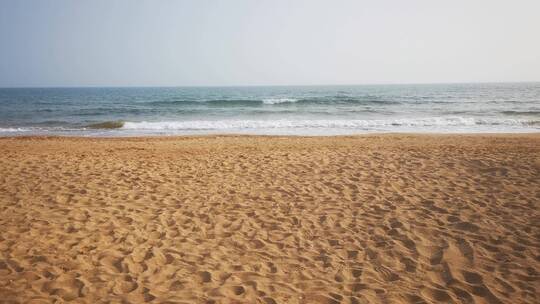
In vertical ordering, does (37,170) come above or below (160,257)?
above

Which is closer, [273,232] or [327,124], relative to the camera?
[273,232]

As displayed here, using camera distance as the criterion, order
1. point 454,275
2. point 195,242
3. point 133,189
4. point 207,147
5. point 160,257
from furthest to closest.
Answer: point 207,147
point 133,189
point 195,242
point 160,257
point 454,275

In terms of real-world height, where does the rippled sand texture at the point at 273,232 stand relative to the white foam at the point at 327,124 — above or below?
below

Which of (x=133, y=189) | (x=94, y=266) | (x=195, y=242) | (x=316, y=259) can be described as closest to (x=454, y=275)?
(x=316, y=259)

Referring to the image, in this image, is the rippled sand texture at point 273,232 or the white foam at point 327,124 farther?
the white foam at point 327,124

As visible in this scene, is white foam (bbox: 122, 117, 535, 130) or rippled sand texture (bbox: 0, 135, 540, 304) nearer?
rippled sand texture (bbox: 0, 135, 540, 304)

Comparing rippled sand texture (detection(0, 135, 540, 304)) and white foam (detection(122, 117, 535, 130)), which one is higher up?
white foam (detection(122, 117, 535, 130))

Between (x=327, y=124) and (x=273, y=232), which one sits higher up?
(x=327, y=124)

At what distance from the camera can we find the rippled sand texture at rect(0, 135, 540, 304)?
356 cm

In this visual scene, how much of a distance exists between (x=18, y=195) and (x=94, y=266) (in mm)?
3593

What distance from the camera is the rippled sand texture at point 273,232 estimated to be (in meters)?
3.56

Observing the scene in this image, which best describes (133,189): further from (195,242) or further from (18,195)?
(195,242)

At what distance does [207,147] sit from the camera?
39.2 feet

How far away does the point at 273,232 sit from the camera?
4883mm
